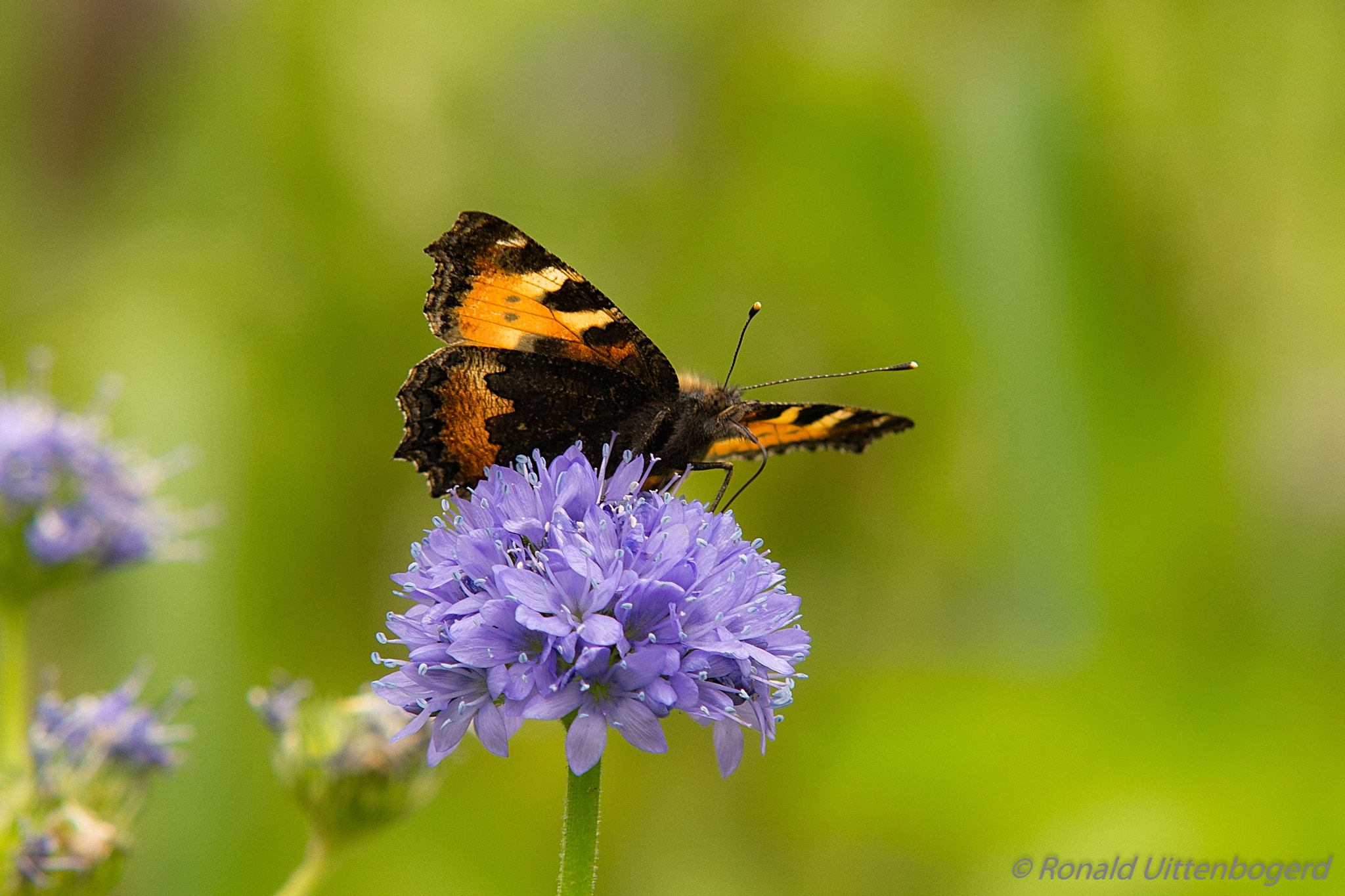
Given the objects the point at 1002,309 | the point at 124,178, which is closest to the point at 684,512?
the point at 1002,309

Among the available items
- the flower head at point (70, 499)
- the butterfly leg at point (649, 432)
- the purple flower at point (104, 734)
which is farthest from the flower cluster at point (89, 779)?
the butterfly leg at point (649, 432)

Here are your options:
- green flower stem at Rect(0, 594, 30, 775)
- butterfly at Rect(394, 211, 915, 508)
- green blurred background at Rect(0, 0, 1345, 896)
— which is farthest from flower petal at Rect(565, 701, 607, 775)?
green blurred background at Rect(0, 0, 1345, 896)

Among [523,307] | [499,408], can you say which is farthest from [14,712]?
[523,307]

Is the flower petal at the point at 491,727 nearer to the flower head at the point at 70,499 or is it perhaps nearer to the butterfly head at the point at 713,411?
the butterfly head at the point at 713,411

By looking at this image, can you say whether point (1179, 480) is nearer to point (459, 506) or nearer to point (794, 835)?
point (794, 835)

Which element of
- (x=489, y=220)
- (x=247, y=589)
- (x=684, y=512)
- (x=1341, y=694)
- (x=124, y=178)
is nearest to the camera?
(x=684, y=512)

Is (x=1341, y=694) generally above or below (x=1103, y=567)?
below

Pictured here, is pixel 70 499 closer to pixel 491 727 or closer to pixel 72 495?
pixel 72 495
